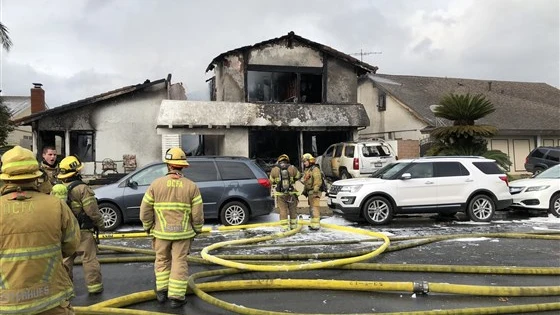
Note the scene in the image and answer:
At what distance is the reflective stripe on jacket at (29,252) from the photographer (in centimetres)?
264

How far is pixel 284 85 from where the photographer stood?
21266mm

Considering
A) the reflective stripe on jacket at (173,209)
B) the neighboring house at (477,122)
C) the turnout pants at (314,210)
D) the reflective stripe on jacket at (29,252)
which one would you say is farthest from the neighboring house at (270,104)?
the reflective stripe on jacket at (29,252)

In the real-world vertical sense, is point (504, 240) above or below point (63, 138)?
below

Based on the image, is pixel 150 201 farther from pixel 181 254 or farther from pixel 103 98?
pixel 103 98

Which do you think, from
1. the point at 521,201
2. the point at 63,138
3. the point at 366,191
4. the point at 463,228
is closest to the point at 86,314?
the point at 366,191

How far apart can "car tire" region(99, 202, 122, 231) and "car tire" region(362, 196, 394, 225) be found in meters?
5.53

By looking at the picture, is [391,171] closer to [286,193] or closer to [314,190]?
[314,190]

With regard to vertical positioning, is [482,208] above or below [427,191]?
A: below

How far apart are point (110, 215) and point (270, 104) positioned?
35.0ft

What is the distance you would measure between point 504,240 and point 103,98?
15.7 m

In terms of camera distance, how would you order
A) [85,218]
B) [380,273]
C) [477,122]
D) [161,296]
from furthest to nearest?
[477,122], [380,273], [85,218], [161,296]

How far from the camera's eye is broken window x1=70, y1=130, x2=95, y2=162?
18656 millimetres

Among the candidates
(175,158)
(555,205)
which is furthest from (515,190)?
(175,158)

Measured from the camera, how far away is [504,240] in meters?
8.21
